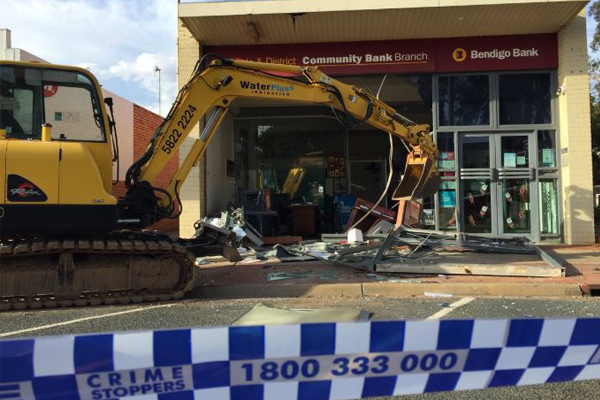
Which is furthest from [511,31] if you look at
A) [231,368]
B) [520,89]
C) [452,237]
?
[231,368]

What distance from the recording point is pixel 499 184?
1213 centimetres

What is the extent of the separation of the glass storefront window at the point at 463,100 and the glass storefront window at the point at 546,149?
1.42 metres

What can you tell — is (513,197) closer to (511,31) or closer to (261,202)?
(511,31)

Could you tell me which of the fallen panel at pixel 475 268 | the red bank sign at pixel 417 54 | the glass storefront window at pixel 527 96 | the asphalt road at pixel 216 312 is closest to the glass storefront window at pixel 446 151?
the glass storefront window at pixel 527 96

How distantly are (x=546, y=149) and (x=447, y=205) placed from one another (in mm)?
2880

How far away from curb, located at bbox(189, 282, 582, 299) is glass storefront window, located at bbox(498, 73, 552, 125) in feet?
21.6

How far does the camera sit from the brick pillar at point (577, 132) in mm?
11445

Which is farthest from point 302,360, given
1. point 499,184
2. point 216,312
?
point 499,184

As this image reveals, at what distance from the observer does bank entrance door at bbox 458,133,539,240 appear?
475 inches

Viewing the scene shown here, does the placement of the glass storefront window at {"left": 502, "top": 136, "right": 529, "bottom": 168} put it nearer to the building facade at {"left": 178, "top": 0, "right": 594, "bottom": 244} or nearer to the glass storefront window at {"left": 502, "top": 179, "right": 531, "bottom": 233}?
the building facade at {"left": 178, "top": 0, "right": 594, "bottom": 244}

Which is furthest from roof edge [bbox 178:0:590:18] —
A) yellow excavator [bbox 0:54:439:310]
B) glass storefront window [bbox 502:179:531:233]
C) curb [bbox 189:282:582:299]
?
curb [bbox 189:282:582:299]

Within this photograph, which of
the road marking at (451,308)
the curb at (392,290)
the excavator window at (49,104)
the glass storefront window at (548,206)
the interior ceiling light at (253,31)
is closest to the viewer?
the road marking at (451,308)

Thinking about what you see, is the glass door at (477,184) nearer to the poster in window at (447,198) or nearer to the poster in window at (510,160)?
the poster in window at (447,198)

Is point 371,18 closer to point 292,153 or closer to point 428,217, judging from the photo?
point 428,217
